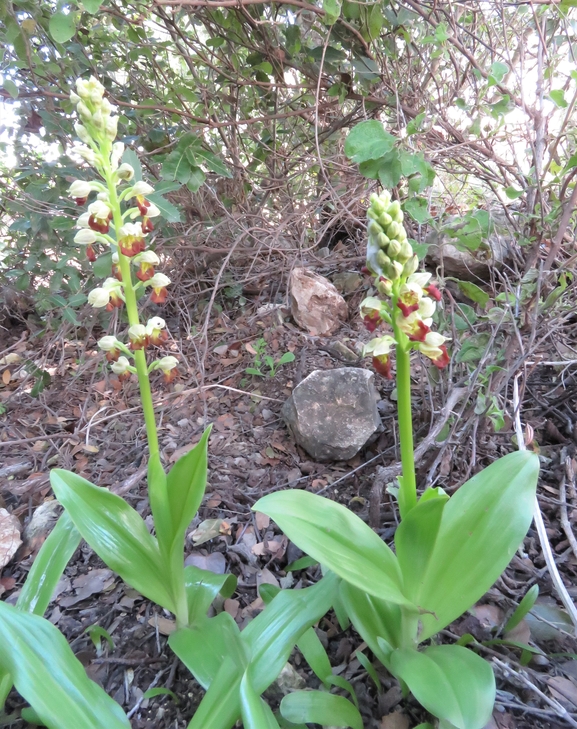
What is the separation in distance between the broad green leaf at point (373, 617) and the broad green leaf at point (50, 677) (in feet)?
2.43

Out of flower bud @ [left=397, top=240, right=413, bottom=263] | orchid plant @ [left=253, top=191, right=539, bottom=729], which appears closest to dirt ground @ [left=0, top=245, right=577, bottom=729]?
orchid plant @ [left=253, top=191, right=539, bottom=729]

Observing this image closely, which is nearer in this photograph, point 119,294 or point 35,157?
point 119,294

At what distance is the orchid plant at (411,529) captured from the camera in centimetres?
125

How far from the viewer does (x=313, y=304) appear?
149 inches

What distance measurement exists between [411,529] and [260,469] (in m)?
1.44

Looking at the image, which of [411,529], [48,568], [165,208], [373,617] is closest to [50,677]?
[48,568]

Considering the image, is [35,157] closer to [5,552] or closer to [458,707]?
[5,552]

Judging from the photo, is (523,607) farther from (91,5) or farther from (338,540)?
(91,5)

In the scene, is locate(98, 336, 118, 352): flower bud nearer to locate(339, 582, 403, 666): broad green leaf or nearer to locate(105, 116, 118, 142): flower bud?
locate(105, 116, 118, 142): flower bud

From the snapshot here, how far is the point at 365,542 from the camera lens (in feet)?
4.48

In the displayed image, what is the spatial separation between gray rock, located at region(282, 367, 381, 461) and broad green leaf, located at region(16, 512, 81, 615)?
1365 mm

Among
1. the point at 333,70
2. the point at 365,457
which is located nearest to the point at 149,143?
the point at 333,70

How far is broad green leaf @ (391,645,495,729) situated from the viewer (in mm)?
1082

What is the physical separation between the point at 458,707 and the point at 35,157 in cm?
425
